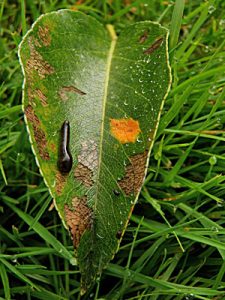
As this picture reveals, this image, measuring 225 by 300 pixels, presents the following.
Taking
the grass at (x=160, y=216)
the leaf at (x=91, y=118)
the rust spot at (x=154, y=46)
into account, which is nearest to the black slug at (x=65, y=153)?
the leaf at (x=91, y=118)

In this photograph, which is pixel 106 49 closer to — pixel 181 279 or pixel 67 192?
pixel 67 192

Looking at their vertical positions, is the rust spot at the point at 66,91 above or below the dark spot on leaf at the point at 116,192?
above

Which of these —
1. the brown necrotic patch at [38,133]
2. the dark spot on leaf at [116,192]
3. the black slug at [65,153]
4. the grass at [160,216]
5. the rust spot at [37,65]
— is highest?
the rust spot at [37,65]

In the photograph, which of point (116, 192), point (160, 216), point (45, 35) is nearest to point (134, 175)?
point (116, 192)

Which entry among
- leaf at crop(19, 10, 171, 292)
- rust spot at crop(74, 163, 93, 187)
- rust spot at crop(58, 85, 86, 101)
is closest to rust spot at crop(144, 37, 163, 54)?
leaf at crop(19, 10, 171, 292)

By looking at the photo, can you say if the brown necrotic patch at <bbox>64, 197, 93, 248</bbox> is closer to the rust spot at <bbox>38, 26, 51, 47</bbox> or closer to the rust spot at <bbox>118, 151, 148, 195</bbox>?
the rust spot at <bbox>118, 151, 148, 195</bbox>

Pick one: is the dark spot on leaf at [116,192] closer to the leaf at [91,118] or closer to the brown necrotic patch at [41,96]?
the leaf at [91,118]

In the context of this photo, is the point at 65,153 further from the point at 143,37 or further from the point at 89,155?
the point at 143,37

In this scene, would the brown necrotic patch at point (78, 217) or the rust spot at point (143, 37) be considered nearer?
the brown necrotic patch at point (78, 217)
